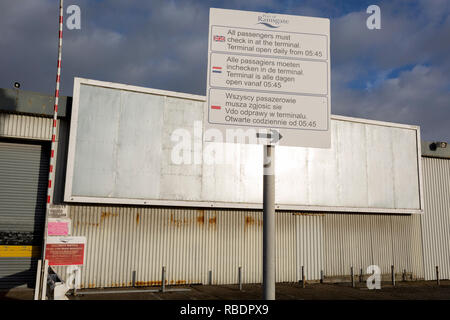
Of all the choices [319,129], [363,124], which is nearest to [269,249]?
[319,129]

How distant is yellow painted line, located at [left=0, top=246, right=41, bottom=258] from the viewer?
1505 cm

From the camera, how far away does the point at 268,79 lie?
620 cm

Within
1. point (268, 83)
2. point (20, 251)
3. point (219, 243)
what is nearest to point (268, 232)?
point (268, 83)

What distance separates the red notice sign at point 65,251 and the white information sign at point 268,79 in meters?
8.82

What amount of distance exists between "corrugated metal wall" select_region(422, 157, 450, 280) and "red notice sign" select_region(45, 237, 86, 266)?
19.3 meters

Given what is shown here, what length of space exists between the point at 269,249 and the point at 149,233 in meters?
11.1

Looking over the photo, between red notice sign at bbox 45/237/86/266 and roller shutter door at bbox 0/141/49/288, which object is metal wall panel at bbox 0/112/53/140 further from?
red notice sign at bbox 45/237/86/266

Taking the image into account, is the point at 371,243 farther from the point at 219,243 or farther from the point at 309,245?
the point at 219,243

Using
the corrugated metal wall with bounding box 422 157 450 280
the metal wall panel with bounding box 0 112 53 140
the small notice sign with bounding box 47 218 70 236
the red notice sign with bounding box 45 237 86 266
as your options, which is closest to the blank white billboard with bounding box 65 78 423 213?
the metal wall panel with bounding box 0 112 53 140

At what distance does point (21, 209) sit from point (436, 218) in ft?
74.1

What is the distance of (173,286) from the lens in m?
16.5

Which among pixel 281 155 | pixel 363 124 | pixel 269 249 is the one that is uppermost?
pixel 363 124

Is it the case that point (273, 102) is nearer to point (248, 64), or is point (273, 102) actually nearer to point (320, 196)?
point (248, 64)
